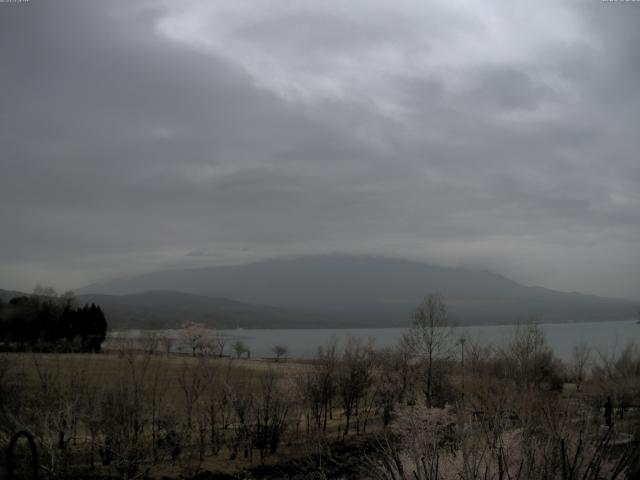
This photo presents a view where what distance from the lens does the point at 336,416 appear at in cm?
4962

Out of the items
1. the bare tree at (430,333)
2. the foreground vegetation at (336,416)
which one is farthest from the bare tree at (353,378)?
the bare tree at (430,333)

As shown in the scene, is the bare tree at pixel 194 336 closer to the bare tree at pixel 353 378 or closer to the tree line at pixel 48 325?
the tree line at pixel 48 325

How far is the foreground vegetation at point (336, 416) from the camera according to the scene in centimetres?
1570

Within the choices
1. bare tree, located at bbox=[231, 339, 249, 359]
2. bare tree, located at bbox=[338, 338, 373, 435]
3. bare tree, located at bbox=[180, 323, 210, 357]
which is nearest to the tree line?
bare tree, located at bbox=[180, 323, 210, 357]

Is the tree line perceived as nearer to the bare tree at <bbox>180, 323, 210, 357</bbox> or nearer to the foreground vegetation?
the bare tree at <bbox>180, 323, 210, 357</bbox>

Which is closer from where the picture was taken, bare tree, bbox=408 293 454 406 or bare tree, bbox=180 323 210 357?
bare tree, bbox=408 293 454 406

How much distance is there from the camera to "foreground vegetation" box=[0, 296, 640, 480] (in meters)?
15.7

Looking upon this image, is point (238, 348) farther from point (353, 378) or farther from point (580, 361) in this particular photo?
point (353, 378)

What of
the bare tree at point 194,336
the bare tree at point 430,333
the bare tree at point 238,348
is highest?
the bare tree at point 430,333

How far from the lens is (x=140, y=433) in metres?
31.2

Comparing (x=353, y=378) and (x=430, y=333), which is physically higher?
(x=430, y=333)

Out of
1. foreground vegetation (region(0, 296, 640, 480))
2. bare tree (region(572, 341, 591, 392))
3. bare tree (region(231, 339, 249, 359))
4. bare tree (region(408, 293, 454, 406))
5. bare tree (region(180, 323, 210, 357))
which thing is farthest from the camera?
bare tree (region(231, 339, 249, 359))

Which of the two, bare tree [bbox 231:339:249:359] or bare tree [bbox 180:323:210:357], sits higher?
bare tree [bbox 180:323:210:357]

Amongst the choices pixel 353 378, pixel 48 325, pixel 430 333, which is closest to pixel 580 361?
pixel 430 333
